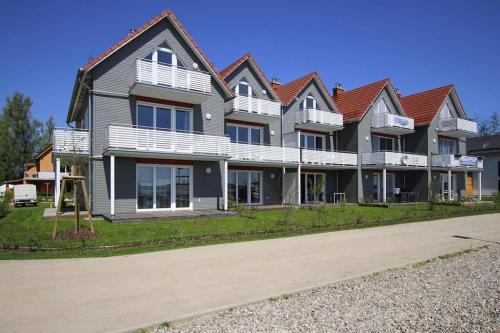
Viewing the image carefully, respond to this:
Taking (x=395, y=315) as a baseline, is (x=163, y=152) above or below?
above

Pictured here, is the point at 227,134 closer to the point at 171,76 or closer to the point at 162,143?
the point at 171,76

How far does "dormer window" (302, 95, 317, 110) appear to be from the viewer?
27.7m

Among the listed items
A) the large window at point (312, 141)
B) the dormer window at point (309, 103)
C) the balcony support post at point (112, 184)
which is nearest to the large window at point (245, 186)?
the large window at point (312, 141)

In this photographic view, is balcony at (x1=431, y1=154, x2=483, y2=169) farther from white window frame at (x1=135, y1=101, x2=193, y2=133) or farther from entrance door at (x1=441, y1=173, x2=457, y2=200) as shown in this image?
white window frame at (x1=135, y1=101, x2=193, y2=133)

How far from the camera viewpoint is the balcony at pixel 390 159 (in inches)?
1115

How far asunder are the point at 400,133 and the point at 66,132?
86.1 feet

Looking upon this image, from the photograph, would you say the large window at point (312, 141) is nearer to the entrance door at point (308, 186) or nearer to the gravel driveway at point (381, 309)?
the entrance door at point (308, 186)

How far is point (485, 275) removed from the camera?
789 cm

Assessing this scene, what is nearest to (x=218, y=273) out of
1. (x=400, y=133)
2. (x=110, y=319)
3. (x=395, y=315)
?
(x=110, y=319)

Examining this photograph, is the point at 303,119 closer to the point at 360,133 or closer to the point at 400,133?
the point at 360,133

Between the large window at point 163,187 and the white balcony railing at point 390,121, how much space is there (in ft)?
55.4

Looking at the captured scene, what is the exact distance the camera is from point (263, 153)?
23281 mm

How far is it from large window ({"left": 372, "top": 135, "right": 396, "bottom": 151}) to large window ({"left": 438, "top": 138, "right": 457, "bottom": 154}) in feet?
19.5

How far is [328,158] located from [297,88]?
5462 millimetres
